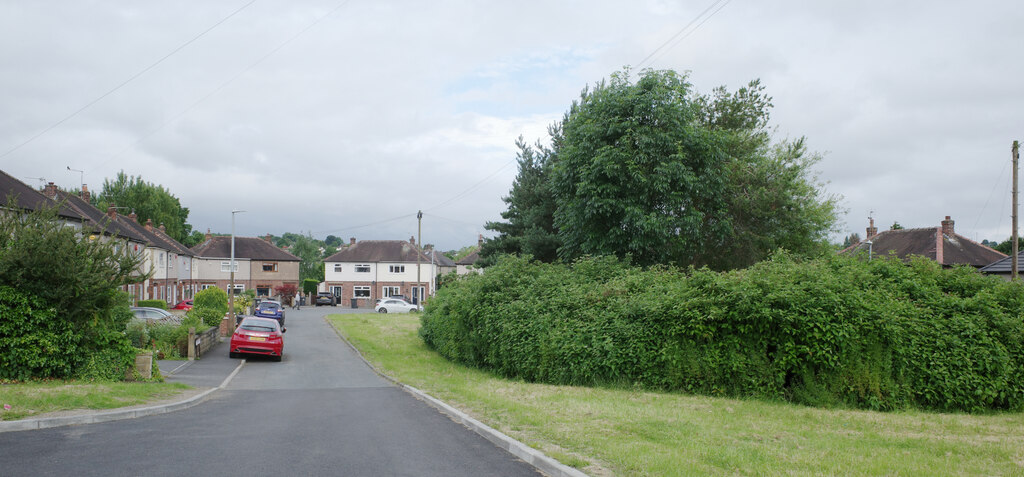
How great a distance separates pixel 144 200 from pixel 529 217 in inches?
2625

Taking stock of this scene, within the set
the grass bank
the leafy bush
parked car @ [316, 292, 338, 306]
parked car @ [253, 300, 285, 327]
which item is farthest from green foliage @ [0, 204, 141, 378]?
parked car @ [316, 292, 338, 306]

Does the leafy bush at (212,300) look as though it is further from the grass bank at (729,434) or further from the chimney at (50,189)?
the grass bank at (729,434)

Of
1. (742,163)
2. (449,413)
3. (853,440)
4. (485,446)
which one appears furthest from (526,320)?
(742,163)

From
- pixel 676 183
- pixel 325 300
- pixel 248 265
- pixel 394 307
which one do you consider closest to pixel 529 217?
pixel 676 183

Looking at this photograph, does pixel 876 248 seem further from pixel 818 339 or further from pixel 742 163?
pixel 818 339

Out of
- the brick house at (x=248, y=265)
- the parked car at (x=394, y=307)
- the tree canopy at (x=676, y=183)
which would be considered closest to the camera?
the tree canopy at (x=676, y=183)

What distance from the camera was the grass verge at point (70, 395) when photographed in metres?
10.1

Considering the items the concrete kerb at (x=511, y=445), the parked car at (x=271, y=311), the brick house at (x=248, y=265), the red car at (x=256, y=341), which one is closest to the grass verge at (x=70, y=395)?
the concrete kerb at (x=511, y=445)

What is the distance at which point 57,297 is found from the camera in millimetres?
13195

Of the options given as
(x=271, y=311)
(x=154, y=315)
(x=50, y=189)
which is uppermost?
(x=50, y=189)

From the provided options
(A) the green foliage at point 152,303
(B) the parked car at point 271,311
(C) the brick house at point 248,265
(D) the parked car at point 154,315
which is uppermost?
(C) the brick house at point 248,265

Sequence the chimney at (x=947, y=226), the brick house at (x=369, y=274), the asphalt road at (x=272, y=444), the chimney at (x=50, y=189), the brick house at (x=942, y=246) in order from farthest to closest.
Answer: the brick house at (x=369, y=274), the chimney at (x=947, y=226), the brick house at (x=942, y=246), the chimney at (x=50, y=189), the asphalt road at (x=272, y=444)

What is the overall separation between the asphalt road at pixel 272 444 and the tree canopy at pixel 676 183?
11509 mm

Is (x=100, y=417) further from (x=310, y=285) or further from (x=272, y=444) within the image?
(x=310, y=285)
